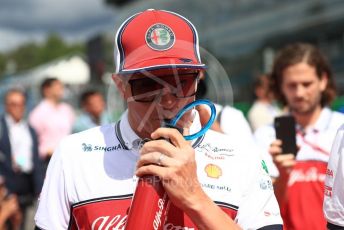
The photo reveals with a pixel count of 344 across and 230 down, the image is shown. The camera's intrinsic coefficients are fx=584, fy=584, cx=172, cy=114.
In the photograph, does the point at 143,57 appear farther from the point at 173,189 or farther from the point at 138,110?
the point at 173,189

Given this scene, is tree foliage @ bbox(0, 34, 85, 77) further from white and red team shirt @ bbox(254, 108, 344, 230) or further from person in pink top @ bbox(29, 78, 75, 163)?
white and red team shirt @ bbox(254, 108, 344, 230)

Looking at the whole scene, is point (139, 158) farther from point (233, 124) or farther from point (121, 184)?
point (233, 124)

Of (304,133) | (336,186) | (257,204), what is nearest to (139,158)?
(257,204)

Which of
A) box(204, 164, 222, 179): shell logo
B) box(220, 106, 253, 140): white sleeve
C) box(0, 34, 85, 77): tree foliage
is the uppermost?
box(0, 34, 85, 77): tree foliage

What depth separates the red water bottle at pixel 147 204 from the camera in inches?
54.5

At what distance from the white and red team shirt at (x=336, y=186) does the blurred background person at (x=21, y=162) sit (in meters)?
4.73

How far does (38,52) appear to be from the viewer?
98562 mm

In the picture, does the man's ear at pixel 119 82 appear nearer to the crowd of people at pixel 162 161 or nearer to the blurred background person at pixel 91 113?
the crowd of people at pixel 162 161

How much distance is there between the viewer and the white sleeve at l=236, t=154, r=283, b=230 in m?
1.64

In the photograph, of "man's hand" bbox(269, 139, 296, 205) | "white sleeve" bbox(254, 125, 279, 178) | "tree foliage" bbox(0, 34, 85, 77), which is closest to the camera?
"man's hand" bbox(269, 139, 296, 205)

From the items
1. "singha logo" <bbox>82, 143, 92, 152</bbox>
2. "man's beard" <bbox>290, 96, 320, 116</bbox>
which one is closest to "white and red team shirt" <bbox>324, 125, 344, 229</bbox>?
"singha logo" <bbox>82, 143, 92, 152</bbox>

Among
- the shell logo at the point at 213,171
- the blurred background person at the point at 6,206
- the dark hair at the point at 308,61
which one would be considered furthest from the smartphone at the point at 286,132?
the blurred background person at the point at 6,206

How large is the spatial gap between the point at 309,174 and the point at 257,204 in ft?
4.29

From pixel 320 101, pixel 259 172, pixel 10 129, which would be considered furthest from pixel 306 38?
pixel 259 172
